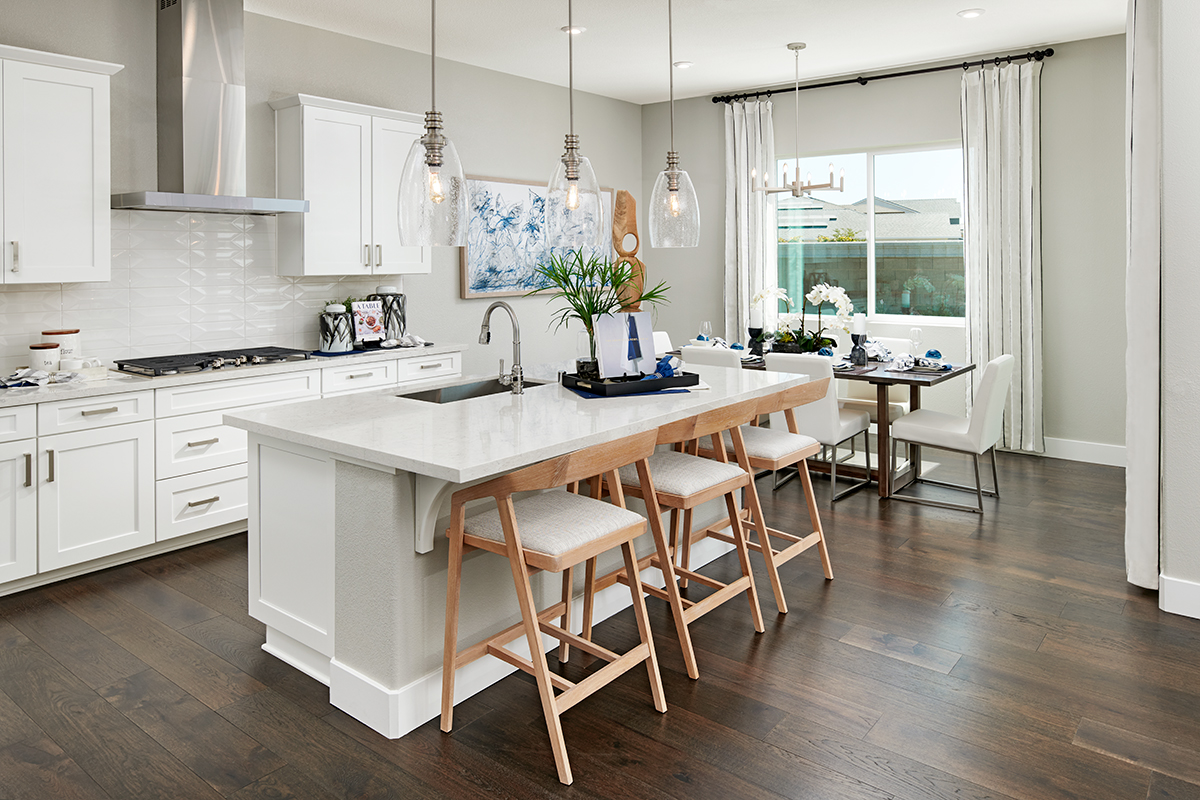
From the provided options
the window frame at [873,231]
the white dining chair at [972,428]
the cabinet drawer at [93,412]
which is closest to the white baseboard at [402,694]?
the cabinet drawer at [93,412]

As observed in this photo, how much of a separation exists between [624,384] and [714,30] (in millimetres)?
3007

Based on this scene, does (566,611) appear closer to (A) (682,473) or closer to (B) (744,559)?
(A) (682,473)

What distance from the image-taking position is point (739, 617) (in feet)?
10.9

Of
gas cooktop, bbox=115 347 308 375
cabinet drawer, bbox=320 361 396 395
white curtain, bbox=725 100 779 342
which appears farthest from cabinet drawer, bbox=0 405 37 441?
white curtain, bbox=725 100 779 342

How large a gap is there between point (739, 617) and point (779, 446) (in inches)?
29.0

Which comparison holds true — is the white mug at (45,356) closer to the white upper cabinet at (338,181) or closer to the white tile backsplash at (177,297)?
the white tile backsplash at (177,297)

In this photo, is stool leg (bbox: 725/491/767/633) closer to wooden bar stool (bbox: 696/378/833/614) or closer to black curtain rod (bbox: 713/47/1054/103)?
wooden bar stool (bbox: 696/378/833/614)

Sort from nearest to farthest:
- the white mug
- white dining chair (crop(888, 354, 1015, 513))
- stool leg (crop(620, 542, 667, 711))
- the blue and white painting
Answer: stool leg (crop(620, 542, 667, 711)), the white mug, white dining chair (crop(888, 354, 1015, 513)), the blue and white painting

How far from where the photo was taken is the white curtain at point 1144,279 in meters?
3.35

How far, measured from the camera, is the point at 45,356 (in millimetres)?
3889

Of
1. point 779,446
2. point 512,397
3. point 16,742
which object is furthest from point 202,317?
point 779,446

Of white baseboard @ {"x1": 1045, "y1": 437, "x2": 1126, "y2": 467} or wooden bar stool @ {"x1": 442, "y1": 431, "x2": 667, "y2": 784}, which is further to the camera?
white baseboard @ {"x1": 1045, "y1": 437, "x2": 1126, "y2": 467}

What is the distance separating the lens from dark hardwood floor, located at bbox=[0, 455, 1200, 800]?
2.26 metres

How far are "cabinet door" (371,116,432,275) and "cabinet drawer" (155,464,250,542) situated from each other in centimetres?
156
